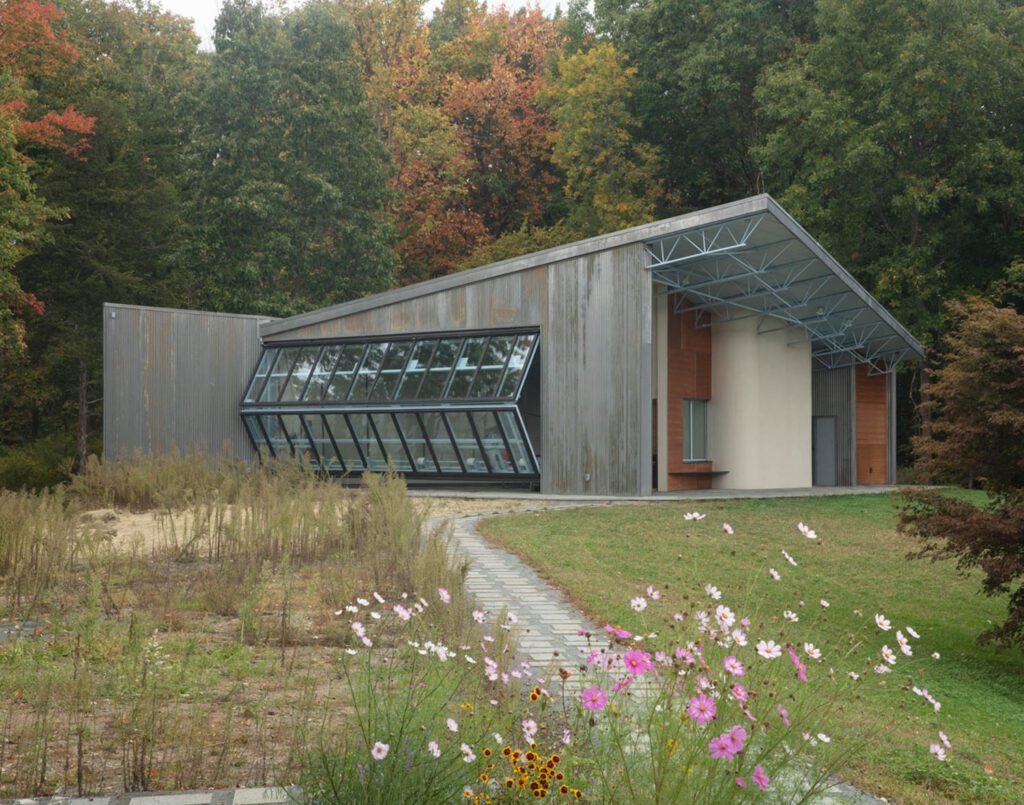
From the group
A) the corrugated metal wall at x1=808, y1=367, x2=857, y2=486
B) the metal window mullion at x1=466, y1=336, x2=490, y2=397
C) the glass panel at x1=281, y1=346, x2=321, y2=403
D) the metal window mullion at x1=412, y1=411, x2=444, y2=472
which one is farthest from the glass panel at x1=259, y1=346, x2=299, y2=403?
the corrugated metal wall at x1=808, y1=367, x2=857, y2=486

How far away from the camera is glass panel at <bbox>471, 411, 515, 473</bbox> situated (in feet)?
70.6

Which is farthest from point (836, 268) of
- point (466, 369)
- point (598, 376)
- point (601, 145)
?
point (601, 145)

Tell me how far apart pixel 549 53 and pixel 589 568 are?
99.8 feet

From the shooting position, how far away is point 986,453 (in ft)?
27.8

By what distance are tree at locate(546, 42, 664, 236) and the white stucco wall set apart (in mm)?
9327

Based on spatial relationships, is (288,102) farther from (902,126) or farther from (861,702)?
(861,702)

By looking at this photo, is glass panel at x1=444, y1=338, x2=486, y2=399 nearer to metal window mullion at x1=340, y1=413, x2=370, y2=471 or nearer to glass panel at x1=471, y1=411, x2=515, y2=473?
glass panel at x1=471, y1=411, x2=515, y2=473

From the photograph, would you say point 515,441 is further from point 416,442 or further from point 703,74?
point 703,74

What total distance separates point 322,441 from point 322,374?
1.47 meters


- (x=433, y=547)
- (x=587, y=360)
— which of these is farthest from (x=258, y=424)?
(x=433, y=547)

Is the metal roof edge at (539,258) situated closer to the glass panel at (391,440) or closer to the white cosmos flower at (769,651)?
the glass panel at (391,440)

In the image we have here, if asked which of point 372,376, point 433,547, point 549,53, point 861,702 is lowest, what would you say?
point 861,702

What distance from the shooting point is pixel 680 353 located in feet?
79.6

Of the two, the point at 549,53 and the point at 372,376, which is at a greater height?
the point at 549,53
